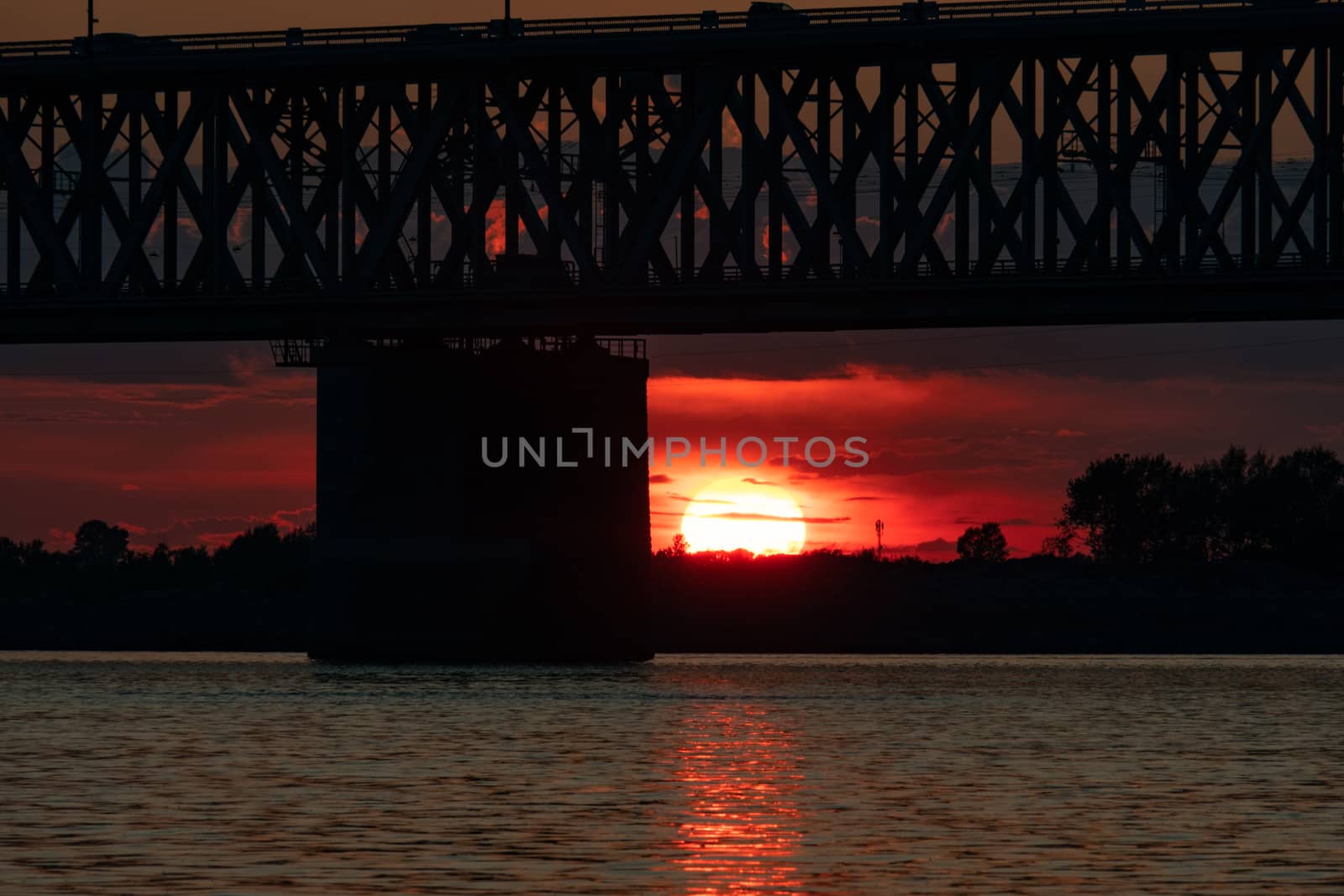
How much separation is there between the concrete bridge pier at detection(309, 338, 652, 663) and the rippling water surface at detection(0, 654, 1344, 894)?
35.9 feet

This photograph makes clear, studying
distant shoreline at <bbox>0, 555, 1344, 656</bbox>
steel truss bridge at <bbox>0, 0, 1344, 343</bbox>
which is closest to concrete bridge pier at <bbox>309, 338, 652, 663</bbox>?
steel truss bridge at <bbox>0, 0, 1344, 343</bbox>

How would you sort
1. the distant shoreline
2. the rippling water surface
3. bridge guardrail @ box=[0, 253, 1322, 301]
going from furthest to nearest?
the distant shoreline
bridge guardrail @ box=[0, 253, 1322, 301]
the rippling water surface

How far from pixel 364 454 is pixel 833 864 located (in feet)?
226

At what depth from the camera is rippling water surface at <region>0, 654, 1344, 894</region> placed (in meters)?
36.9

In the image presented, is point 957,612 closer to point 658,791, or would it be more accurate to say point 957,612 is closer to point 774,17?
point 774,17

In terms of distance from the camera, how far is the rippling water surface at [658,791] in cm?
3688

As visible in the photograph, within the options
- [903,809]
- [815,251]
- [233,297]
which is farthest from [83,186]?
[903,809]


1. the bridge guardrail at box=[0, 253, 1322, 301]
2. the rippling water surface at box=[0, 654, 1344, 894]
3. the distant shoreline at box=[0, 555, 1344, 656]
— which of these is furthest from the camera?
the distant shoreline at box=[0, 555, 1344, 656]

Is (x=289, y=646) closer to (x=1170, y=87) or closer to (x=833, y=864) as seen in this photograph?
(x=1170, y=87)

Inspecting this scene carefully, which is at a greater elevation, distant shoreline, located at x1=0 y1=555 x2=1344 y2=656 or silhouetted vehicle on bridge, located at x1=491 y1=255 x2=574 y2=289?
silhouetted vehicle on bridge, located at x1=491 y1=255 x2=574 y2=289

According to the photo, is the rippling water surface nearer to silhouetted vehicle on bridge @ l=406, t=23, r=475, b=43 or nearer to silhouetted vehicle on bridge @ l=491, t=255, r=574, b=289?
silhouetted vehicle on bridge @ l=491, t=255, r=574, b=289

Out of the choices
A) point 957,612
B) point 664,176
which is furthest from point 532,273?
point 957,612

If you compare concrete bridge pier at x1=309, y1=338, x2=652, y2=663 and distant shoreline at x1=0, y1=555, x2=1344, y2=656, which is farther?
distant shoreline at x1=0, y1=555, x2=1344, y2=656

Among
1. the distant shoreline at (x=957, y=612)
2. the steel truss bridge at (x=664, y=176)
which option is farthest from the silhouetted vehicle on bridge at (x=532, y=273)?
the distant shoreline at (x=957, y=612)
